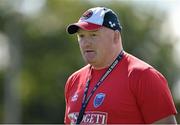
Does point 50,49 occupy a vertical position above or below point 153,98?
below

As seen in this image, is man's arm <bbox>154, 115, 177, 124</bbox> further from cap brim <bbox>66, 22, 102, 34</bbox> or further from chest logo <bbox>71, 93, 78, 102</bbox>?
cap brim <bbox>66, 22, 102, 34</bbox>

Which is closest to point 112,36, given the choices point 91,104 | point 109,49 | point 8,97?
point 109,49

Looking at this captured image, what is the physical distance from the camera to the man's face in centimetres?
722

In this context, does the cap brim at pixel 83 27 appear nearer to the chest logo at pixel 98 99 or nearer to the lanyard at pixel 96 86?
the lanyard at pixel 96 86

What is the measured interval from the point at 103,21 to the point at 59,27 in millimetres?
40577

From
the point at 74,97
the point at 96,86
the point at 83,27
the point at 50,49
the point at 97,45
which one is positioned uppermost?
the point at 83,27

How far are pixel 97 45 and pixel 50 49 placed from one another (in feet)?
131

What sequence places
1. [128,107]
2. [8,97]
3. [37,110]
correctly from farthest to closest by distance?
[37,110]
[8,97]
[128,107]

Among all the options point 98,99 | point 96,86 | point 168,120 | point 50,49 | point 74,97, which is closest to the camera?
point 168,120

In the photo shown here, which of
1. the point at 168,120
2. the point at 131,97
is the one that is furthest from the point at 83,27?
the point at 168,120

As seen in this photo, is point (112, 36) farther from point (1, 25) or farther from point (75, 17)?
point (75, 17)

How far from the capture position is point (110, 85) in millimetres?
7145

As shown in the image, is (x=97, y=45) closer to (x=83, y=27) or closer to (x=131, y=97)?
(x=83, y=27)

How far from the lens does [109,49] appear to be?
729 centimetres
